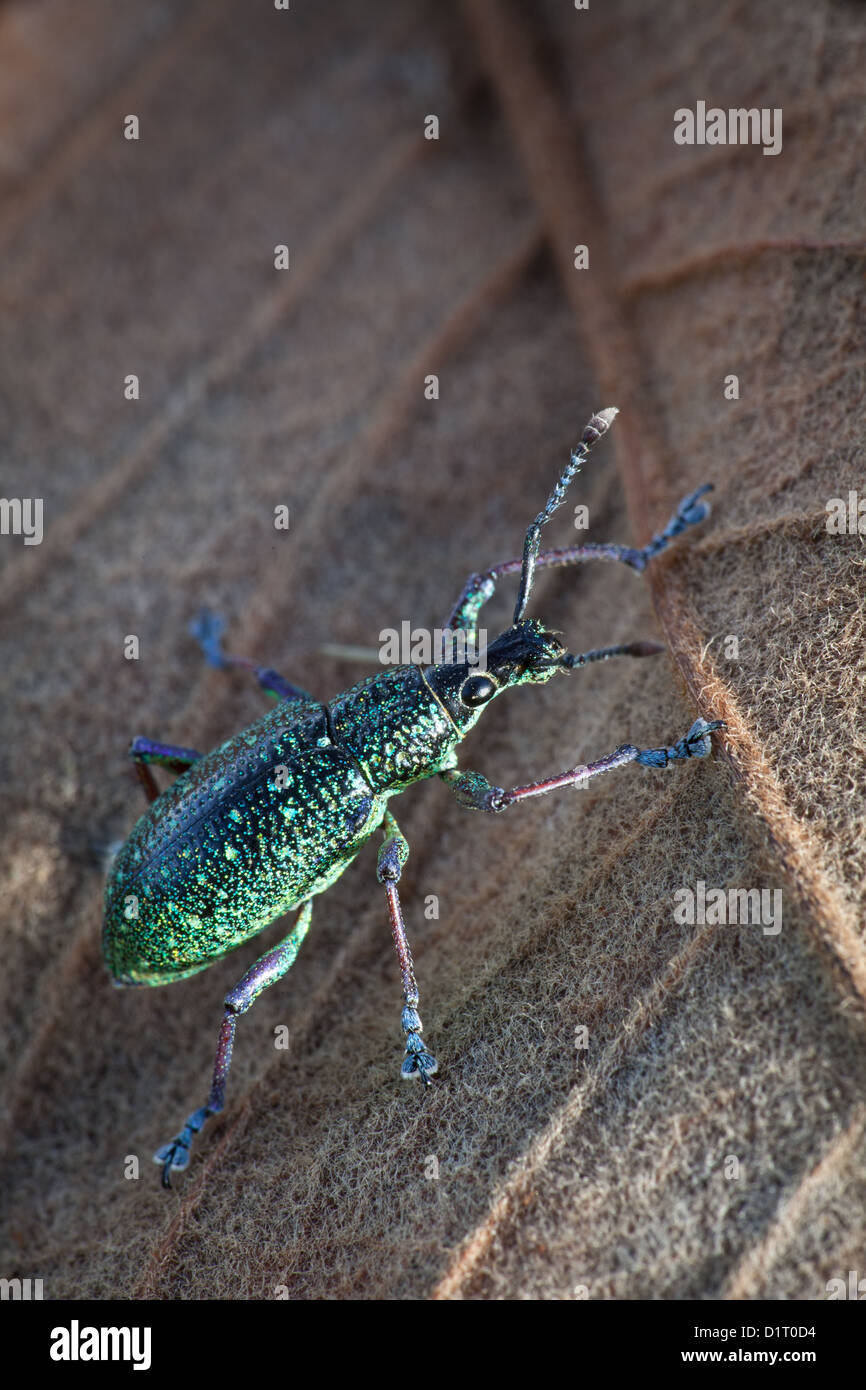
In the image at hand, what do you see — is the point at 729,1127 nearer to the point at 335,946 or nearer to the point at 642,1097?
the point at 642,1097

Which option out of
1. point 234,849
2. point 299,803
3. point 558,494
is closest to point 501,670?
point 558,494

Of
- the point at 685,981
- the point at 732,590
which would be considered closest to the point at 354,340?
the point at 732,590

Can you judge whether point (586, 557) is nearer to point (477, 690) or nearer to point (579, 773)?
point (477, 690)

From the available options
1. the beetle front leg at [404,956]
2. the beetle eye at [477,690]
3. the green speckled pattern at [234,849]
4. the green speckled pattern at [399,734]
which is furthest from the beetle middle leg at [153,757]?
the beetle eye at [477,690]

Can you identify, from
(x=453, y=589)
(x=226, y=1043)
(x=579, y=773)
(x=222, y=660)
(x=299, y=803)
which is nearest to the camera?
(x=579, y=773)
